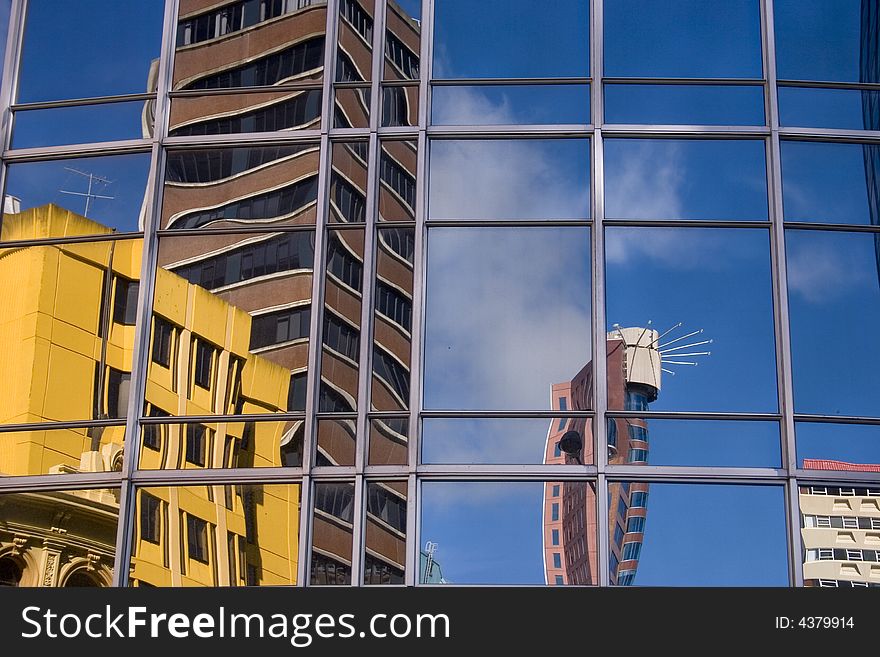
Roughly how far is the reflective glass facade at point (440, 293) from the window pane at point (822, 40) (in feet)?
0.11

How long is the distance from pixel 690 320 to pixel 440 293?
2.32 meters

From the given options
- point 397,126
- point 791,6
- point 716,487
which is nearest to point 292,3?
point 397,126

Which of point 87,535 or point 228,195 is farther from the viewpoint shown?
point 228,195

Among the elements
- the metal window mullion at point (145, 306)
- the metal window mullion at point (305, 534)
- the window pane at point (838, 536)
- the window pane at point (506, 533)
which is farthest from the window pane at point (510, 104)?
the window pane at point (838, 536)

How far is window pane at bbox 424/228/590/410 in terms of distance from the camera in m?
12.4

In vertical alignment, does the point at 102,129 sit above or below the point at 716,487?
above

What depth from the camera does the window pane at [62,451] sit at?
12.3 m

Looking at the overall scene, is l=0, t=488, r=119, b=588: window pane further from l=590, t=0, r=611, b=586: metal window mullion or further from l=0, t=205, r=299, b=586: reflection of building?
l=590, t=0, r=611, b=586: metal window mullion

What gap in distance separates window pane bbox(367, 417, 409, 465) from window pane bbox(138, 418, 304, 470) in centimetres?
66

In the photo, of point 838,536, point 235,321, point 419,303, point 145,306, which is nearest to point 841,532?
point 838,536

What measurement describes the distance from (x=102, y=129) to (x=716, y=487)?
22.5ft

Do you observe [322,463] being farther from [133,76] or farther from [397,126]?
[133,76]
